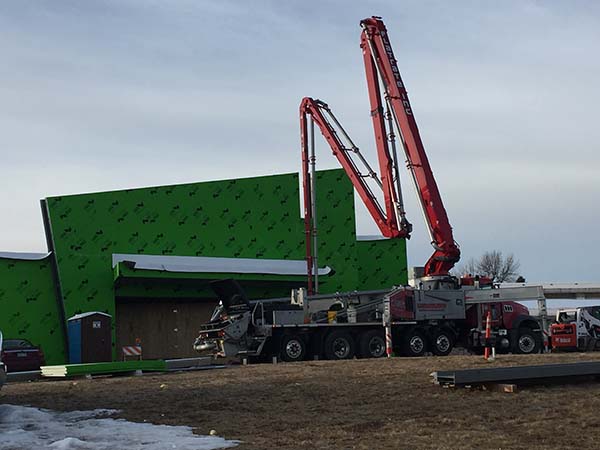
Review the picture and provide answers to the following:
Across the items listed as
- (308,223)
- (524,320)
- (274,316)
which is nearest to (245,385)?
(274,316)

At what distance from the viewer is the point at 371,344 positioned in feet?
83.6

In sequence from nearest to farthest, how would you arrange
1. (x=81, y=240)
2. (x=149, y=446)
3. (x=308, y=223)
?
(x=149, y=446) → (x=308, y=223) → (x=81, y=240)

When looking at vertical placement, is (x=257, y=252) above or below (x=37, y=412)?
above

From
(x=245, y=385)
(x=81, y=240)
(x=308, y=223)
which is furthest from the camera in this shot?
(x=81, y=240)

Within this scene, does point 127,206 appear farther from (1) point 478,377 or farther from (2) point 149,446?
(2) point 149,446

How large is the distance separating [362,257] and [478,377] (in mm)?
29933

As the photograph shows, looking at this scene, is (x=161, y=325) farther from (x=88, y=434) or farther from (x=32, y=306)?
(x=88, y=434)

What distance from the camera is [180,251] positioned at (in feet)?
121

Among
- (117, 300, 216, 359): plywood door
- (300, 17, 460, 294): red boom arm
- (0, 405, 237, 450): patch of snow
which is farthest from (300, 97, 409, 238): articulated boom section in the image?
(0, 405, 237, 450): patch of snow

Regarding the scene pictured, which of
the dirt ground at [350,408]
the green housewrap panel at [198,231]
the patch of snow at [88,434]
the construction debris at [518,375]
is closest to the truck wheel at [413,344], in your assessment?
the dirt ground at [350,408]

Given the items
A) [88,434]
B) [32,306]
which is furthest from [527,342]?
[88,434]

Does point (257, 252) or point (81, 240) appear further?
point (257, 252)

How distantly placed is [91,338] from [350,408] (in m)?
22.2

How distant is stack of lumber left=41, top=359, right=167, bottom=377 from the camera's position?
2092 centimetres
